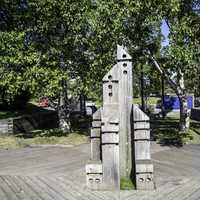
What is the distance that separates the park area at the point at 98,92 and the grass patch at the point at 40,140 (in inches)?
1.8

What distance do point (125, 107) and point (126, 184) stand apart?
182 centimetres

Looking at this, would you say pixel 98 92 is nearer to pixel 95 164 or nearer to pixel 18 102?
pixel 95 164

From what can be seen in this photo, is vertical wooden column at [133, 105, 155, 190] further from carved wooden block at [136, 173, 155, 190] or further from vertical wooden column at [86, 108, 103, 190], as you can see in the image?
vertical wooden column at [86, 108, 103, 190]

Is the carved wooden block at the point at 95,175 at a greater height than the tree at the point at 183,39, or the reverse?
the tree at the point at 183,39

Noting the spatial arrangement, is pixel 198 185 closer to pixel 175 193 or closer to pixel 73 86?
pixel 175 193

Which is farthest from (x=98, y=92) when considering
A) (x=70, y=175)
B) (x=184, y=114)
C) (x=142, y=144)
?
(x=142, y=144)

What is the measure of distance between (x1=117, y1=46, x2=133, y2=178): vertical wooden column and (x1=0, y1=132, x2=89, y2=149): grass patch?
7.90 metres

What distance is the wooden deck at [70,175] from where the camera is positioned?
973 cm

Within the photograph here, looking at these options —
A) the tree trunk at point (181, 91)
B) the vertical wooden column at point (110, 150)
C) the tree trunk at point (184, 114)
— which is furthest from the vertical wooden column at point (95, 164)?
the tree trunk at point (184, 114)

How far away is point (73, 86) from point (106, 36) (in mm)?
3264

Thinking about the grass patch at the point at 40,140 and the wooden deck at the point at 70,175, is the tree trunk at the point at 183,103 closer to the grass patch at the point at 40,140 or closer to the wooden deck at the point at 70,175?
the wooden deck at the point at 70,175

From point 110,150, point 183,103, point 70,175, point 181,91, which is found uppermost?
point 181,91

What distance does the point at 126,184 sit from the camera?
1038 cm

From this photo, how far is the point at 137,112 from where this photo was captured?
10.3m
